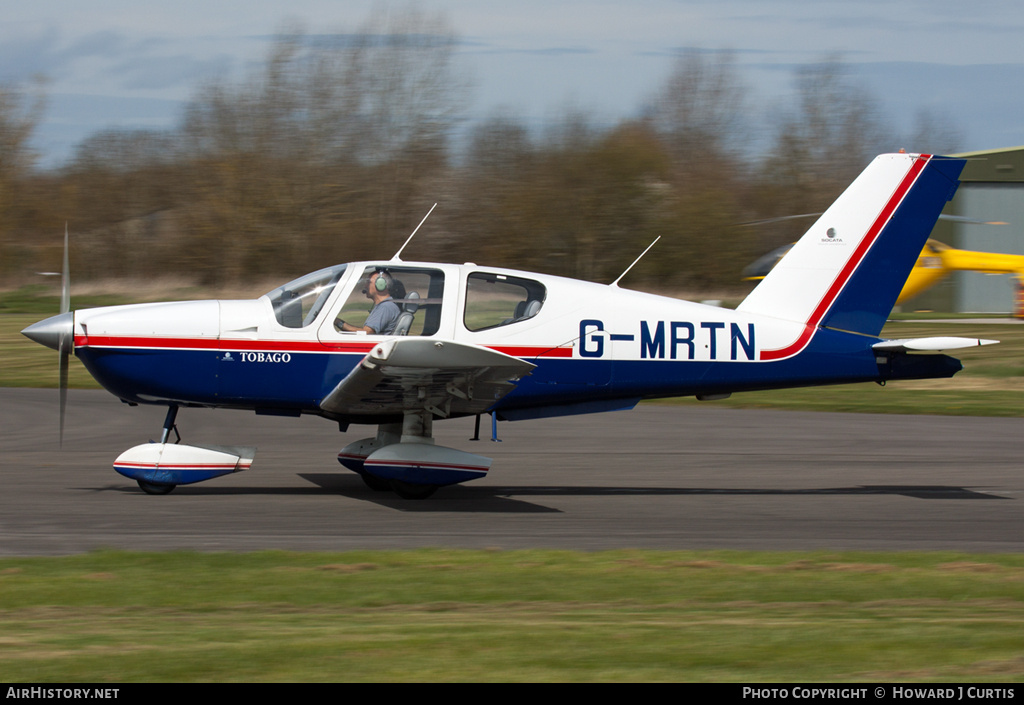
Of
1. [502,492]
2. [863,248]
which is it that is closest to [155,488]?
[502,492]

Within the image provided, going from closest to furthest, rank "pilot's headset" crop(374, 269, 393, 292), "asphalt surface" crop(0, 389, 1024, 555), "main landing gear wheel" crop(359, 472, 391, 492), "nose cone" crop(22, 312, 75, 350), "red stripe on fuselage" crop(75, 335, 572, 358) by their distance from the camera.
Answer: "asphalt surface" crop(0, 389, 1024, 555)
"nose cone" crop(22, 312, 75, 350)
"red stripe on fuselage" crop(75, 335, 572, 358)
"pilot's headset" crop(374, 269, 393, 292)
"main landing gear wheel" crop(359, 472, 391, 492)

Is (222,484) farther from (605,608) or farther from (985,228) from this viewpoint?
(985,228)

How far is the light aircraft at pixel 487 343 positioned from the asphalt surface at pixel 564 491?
1.97ft

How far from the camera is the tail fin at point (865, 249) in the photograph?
29.9 feet

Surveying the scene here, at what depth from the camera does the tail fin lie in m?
9.10

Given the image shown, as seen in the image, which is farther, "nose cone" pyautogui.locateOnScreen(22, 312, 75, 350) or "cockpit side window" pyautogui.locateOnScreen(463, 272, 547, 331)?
"cockpit side window" pyautogui.locateOnScreen(463, 272, 547, 331)

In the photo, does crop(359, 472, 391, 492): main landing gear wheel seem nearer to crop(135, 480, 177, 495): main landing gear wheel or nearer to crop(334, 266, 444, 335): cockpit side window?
crop(334, 266, 444, 335): cockpit side window

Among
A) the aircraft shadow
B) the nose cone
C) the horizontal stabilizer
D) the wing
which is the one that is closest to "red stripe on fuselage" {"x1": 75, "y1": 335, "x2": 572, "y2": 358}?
the nose cone

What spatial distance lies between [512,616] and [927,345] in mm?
5137

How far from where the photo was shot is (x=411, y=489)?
8492 millimetres

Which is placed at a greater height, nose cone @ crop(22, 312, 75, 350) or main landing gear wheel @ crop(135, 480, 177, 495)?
nose cone @ crop(22, 312, 75, 350)

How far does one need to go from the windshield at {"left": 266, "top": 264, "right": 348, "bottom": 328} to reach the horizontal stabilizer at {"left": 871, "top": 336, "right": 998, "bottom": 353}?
4737 mm

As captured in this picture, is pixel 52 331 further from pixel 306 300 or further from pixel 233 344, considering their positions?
pixel 306 300
